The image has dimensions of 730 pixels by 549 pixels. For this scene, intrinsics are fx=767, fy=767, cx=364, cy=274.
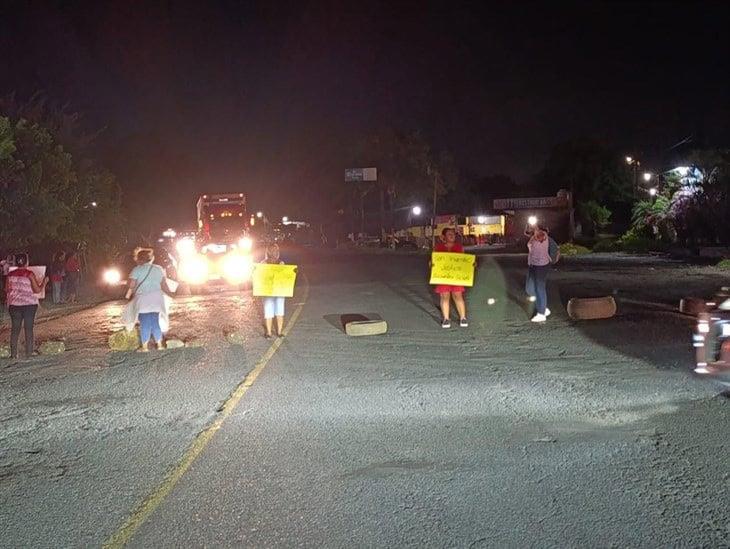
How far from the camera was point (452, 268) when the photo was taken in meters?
13.0

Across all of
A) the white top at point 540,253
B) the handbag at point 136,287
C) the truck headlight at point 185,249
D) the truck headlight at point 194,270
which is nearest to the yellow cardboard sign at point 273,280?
the handbag at point 136,287

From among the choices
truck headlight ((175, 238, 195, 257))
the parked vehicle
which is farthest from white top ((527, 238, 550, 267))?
truck headlight ((175, 238, 195, 257))

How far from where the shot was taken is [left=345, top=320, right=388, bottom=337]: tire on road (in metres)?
13.1

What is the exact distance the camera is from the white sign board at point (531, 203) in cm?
6869

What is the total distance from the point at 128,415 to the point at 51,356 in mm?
4949

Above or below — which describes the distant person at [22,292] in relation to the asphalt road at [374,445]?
above

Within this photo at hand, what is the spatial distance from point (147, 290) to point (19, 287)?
206 cm

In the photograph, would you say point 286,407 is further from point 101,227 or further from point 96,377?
point 101,227

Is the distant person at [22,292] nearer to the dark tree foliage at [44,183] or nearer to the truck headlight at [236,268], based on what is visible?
the dark tree foliage at [44,183]

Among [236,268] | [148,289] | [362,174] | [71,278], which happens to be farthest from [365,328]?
[362,174]

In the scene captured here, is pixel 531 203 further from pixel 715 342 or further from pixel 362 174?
pixel 715 342

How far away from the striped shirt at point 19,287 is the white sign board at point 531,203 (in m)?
61.3

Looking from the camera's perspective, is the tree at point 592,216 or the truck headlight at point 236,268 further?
the tree at point 592,216

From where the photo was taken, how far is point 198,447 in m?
6.59
